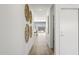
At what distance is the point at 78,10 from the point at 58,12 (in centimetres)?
81

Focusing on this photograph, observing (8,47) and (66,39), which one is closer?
(8,47)

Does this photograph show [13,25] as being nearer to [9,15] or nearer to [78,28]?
[9,15]

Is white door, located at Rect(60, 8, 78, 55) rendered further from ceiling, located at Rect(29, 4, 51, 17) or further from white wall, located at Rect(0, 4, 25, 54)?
white wall, located at Rect(0, 4, 25, 54)

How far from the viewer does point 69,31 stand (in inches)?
193

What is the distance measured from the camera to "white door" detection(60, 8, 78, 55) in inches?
191

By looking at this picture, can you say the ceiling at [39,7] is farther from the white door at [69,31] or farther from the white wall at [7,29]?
the white wall at [7,29]

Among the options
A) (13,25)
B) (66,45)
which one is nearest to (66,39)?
(66,45)

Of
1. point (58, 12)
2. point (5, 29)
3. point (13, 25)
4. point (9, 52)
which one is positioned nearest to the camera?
point (5, 29)

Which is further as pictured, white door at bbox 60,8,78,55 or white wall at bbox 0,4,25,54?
white door at bbox 60,8,78,55

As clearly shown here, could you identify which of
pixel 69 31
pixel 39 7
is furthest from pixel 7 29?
pixel 39 7

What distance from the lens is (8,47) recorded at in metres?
2.86

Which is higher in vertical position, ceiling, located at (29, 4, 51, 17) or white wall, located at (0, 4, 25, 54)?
ceiling, located at (29, 4, 51, 17)

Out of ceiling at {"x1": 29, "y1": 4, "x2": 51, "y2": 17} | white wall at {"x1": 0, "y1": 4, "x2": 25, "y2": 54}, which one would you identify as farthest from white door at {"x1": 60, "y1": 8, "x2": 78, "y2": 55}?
white wall at {"x1": 0, "y1": 4, "x2": 25, "y2": 54}
